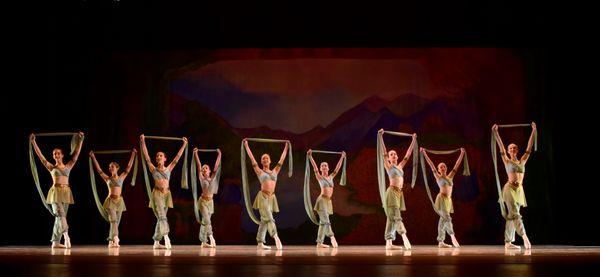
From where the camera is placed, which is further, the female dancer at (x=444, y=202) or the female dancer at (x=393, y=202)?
the female dancer at (x=444, y=202)

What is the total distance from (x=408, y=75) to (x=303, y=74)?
174 cm

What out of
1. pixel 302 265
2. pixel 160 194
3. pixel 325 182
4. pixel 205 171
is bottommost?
pixel 302 265

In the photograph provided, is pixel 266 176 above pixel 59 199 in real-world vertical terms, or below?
above

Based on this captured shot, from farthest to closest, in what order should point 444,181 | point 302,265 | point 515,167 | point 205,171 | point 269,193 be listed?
point 444,181, point 205,171, point 269,193, point 515,167, point 302,265

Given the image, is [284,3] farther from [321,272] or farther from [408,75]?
[321,272]

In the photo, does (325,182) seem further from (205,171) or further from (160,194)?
(160,194)

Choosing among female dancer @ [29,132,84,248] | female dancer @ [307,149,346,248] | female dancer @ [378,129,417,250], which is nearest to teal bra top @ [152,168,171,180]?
female dancer @ [29,132,84,248]

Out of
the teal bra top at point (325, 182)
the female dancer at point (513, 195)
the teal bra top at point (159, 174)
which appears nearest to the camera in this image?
the female dancer at point (513, 195)

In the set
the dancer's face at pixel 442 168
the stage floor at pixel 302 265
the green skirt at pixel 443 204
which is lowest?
the stage floor at pixel 302 265

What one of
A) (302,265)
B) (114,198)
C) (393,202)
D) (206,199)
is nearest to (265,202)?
(206,199)

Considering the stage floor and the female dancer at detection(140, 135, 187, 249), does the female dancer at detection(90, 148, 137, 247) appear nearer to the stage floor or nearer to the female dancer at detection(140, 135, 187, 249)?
the female dancer at detection(140, 135, 187, 249)

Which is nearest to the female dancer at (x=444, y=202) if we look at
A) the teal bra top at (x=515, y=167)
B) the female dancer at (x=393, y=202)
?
the female dancer at (x=393, y=202)

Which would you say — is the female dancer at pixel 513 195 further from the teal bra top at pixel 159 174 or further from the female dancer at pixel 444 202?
the teal bra top at pixel 159 174

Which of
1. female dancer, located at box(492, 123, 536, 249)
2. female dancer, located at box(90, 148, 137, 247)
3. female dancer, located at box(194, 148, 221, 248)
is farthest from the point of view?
female dancer, located at box(90, 148, 137, 247)
